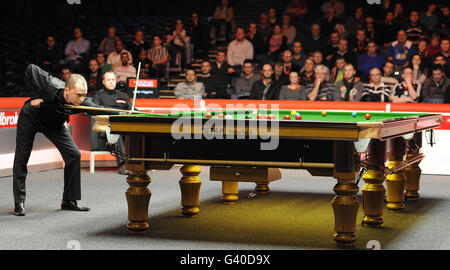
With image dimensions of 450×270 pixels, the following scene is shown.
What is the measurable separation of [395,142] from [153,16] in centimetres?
1051

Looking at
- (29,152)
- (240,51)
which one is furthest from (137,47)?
(29,152)

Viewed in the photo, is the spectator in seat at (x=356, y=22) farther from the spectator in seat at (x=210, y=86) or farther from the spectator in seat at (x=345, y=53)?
the spectator in seat at (x=210, y=86)

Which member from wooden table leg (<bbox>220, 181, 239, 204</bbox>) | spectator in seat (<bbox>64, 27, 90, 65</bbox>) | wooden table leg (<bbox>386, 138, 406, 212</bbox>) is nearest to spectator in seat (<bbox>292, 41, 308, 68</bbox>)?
spectator in seat (<bbox>64, 27, 90, 65</bbox>)

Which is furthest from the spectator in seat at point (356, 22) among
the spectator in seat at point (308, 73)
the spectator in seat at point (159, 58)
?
the spectator in seat at point (159, 58)

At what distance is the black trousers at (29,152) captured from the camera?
6000 millimetres

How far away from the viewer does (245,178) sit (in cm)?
490

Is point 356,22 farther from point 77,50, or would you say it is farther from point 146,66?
point 77,50

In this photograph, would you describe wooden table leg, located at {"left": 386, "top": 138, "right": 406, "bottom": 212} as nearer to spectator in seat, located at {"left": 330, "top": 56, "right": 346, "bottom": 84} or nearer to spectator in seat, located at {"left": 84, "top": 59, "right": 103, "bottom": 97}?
spectator in seat, located at {"left": 330, "top": 56, "right": 346, "bottom": 84}

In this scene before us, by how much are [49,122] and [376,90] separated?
17.0 feet

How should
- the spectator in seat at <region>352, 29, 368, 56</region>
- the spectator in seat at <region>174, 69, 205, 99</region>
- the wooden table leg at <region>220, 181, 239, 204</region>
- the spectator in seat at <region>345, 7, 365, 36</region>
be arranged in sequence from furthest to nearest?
the spectator in seat at <region>345, 7, 365, 36</region> → the spectator in seat at <region>352, 29, 368, 56</region> → the spectator in seat at <region>174, 69, 205, 99</region> → the wooden table leg at <region>220, 181, 239, 204</region>

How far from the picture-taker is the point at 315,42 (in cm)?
1159

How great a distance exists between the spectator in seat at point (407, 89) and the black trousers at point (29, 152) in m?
5.07

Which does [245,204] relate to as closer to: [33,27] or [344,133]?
[344,133]

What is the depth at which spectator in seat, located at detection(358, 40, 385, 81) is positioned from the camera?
420 inches
